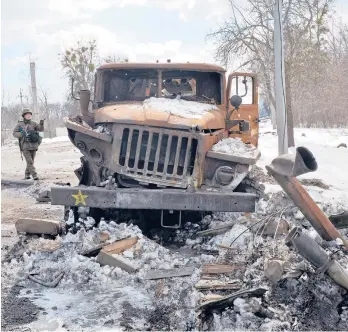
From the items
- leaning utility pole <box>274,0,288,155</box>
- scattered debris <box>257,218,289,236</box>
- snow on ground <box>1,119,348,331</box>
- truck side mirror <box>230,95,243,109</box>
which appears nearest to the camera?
snow on ground <box>1,119,348,331</box>

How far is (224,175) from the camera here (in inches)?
212

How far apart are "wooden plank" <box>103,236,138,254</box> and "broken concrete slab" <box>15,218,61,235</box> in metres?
0.98

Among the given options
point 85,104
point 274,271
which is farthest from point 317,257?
point 85,104

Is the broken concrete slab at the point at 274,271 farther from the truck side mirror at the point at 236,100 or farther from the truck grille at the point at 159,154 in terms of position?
the truck side mirror at the point at 236,100

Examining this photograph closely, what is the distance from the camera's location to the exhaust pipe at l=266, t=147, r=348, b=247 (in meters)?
4.09

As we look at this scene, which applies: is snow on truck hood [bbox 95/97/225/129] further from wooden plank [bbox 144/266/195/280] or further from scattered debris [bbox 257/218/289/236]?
wooden plank [bbox 144/266/195/280]

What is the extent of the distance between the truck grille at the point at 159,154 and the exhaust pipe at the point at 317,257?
5.84 ft

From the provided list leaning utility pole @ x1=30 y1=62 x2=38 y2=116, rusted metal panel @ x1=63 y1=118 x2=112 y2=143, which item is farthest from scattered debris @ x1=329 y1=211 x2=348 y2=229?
leaning utility pole @ x1=30 y1=62 x2=38 y2=116

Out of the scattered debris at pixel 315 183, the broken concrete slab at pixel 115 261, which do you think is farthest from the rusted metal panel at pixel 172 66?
the scattered debris at pixel 315 183

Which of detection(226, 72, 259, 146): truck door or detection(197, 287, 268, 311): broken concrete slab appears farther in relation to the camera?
detection(226, 72, 259, 146): truck door

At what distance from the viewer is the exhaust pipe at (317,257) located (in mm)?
3715

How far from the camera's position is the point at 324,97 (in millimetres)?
32781

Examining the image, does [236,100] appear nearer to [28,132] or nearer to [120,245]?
[120,245]

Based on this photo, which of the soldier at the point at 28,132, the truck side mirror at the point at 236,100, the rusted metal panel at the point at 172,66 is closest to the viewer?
the truck side mirror at the point at 236,100
